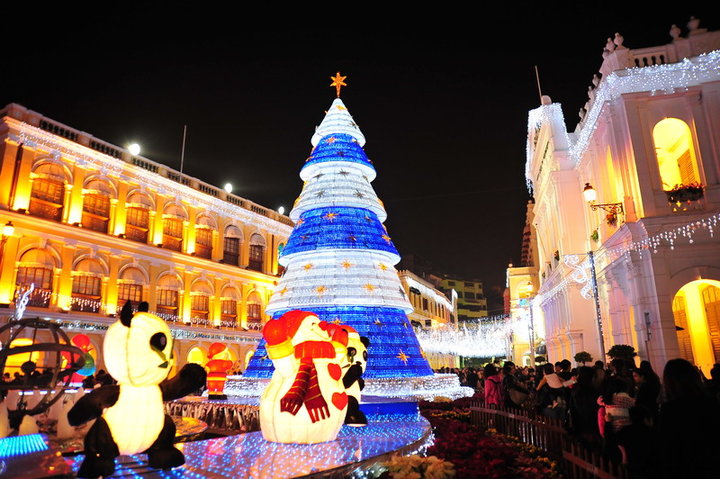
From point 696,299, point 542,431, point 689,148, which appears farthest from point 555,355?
point 542,431

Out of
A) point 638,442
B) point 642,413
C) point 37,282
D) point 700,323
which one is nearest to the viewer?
point 638,442

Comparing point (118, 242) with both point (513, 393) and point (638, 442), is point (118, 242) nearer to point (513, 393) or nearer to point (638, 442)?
point (513, 393)

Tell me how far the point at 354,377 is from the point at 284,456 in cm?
175

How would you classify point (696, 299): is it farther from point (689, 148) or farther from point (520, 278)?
point (520, 278)

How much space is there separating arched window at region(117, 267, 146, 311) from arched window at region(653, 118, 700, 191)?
24716 mm

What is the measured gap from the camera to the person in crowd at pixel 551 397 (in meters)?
7.73

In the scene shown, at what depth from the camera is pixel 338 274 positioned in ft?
36.3

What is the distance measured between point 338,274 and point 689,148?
38.1 feet

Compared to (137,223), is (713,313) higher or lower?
lower

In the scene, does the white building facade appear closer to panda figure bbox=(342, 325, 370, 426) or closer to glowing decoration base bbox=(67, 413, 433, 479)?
panda figure bbox=(342, 325, 370, 426)

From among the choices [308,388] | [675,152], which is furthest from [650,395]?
[675,152]

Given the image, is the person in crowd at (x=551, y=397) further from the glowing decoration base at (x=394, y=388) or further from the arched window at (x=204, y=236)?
the arched window at (x=204, y=236)

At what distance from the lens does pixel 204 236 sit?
3198 cm

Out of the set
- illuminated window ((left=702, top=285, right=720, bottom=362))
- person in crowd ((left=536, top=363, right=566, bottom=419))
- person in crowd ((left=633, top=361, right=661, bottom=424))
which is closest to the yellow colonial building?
person in crowd ((left=536, top=363, right=566, bottom=419))
